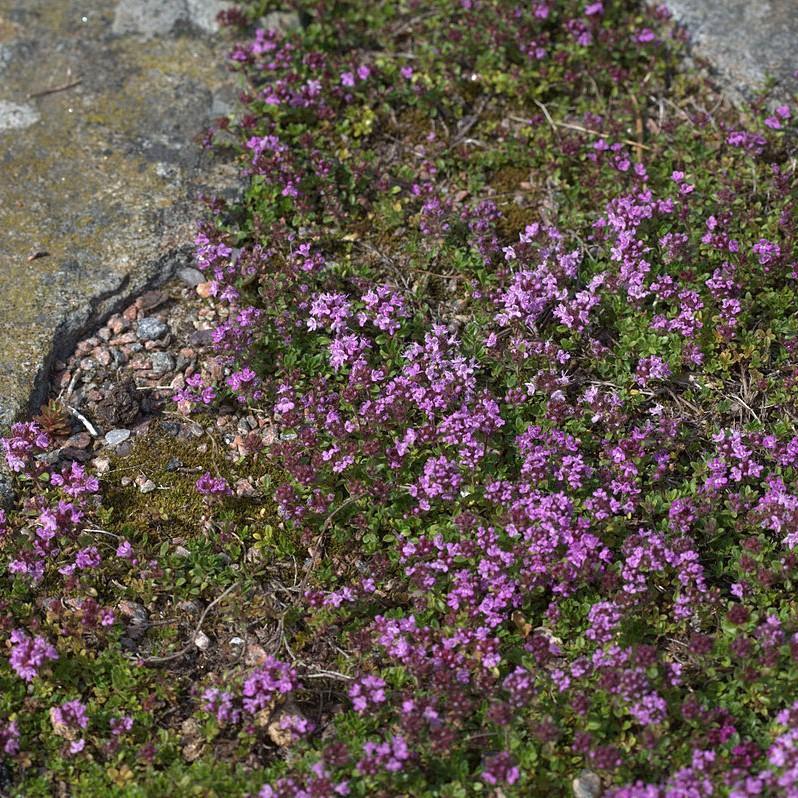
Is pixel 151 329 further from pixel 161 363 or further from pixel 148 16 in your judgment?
pixel 148 16

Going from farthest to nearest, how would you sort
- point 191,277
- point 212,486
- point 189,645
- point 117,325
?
point 191,277 → point 117,325 → point 212,486 → point 189,645

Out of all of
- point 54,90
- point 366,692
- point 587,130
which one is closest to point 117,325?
point 54,90

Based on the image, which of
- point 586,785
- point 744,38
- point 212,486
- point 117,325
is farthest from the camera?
point 744,38

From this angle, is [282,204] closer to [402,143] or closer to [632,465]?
[402,143]

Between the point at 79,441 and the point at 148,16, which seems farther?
the point at 148,16

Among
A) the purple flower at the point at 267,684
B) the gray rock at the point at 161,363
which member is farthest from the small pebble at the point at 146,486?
the purple flower at the point at 267,684

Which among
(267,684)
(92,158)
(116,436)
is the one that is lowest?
(267,684)

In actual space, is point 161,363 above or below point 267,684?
above

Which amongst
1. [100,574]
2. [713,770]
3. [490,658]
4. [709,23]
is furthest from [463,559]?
[709,23]
